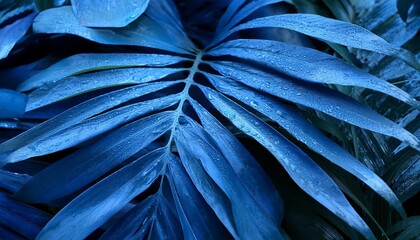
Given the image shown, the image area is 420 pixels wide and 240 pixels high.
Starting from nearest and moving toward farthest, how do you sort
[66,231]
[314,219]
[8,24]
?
[66,231] < [314,219] < [8,24]

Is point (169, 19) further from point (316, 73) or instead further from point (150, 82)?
point (316, 73)

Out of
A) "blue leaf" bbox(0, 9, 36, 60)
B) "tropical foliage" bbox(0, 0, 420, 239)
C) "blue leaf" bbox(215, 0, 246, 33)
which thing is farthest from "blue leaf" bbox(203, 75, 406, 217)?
"blue leaf" bbox(0, 9, 36, 60)

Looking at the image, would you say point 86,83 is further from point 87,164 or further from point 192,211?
point 192,211

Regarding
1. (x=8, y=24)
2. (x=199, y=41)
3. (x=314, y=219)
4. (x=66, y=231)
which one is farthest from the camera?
(x=199, y=41)

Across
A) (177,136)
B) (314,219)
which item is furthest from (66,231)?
(314,219)

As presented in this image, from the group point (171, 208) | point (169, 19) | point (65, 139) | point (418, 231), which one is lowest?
point (418, 231)
